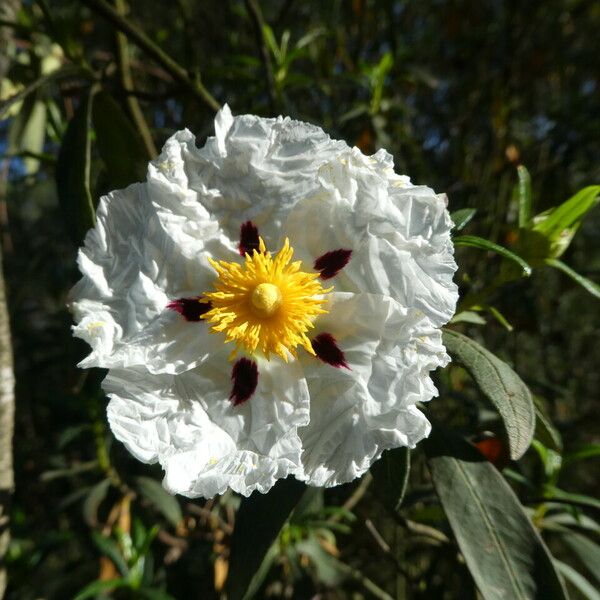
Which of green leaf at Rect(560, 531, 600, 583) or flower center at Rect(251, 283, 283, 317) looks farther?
green leaf at Rect(560, 531, 600, 583)

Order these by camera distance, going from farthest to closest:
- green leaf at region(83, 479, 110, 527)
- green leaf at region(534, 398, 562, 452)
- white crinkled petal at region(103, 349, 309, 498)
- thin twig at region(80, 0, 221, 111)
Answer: green leaf at region(83, 479, 110, 527) < thin twig at region(80, 0, 221, 111) < green leaf at region(534, 398, 562, 452) < white crinkled petal at region(103, 349, 309, 498)

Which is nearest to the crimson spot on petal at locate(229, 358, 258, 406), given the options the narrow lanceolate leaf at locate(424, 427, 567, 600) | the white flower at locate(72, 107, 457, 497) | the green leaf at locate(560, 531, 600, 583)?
the white flower at locate(72, 107, 457, 497)

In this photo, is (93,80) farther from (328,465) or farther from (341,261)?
(328,465)

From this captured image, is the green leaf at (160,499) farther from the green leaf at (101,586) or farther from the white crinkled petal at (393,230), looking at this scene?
the white crinkled petal at (393,230)

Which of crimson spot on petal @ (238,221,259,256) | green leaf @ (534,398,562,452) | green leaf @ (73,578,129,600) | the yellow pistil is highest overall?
crimson spot on petal @ (238,221,259,256)

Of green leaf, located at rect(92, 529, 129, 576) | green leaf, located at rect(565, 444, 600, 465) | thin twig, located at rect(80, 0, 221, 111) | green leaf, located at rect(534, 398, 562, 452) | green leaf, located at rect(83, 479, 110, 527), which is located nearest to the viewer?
green leaf, located at rect(534, 398, 562, 452)

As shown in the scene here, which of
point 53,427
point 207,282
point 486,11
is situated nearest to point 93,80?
point 207,282

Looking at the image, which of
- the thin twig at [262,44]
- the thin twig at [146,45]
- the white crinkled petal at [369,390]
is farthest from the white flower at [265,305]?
the thin twig at [262,44]

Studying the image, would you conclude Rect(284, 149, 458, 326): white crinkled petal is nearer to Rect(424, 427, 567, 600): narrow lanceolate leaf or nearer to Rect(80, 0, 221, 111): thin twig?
Rect(424, 427, 567, 600): narrow lanceolate leaf

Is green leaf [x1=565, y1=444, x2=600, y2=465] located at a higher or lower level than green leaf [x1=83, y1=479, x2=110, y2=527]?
higher
